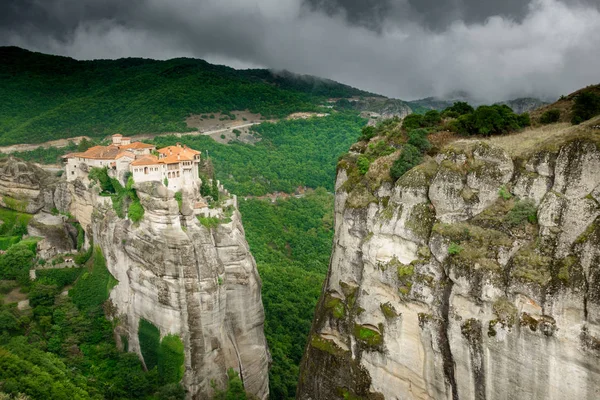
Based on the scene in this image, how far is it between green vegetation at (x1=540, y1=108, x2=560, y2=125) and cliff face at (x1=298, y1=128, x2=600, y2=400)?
5.66m

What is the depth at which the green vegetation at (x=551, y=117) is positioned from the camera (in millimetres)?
23344

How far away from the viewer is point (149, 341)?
33188 mm

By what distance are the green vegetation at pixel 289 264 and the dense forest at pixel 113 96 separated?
99.0ft

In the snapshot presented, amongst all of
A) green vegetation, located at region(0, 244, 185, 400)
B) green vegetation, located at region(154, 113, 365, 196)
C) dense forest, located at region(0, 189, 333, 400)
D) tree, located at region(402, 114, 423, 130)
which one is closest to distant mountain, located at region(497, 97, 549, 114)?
tree, located at region(402, 114, 423, 130)

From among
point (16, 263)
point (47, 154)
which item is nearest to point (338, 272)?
point (16, 263)

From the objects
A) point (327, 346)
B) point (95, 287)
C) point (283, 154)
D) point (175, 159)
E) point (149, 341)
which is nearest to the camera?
point (327, 346)

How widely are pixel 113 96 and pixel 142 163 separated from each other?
6936 cm

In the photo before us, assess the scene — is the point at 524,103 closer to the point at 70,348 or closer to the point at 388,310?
the point at 388,310

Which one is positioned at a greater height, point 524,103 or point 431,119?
point 524,103

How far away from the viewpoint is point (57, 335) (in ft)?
110

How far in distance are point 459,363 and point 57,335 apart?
28.1 metres

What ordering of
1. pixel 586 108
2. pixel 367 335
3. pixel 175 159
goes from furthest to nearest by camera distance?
pixel 175 159 → pixel 367 335 → pixel 586 108

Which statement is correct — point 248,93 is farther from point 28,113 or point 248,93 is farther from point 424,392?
point 424,392

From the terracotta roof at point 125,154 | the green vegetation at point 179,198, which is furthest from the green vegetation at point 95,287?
the green vegetation at point 179,198
